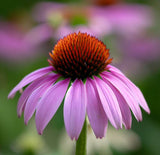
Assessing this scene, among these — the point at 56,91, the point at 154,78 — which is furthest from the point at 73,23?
the point at 56,91

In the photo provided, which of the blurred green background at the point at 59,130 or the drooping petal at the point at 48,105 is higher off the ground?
the drooping petal at the point at 48,105

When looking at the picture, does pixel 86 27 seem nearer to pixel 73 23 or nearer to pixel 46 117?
pixel 73 23

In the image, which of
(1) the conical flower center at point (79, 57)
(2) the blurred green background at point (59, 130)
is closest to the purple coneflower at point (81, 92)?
(1) the conical flower center at point (79, 57)

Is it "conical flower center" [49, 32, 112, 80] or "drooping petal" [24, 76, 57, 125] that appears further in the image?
"conical flower center" [49, 32, 112, 80]

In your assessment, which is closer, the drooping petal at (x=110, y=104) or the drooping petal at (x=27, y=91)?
the drooping petal at (x=110, y=104)

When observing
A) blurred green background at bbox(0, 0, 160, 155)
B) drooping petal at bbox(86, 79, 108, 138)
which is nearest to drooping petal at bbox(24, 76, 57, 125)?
drooping petal at bbox(86, 79, 108, 138)

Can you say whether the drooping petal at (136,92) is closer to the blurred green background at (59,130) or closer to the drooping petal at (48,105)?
the drooping petal at (48,105)

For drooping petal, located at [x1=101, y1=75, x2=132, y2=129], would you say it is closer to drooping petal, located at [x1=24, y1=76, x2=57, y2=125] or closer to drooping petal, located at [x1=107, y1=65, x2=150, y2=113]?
drooping petal, located at [x1=107, y1=65, x2=150, y2=113]

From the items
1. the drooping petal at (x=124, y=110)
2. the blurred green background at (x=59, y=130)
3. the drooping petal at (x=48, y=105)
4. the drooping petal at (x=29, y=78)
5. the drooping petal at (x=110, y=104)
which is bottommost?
the blurred green background at (x=59, y=130)

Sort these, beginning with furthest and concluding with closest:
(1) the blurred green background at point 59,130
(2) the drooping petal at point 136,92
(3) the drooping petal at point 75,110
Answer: (1) the blurred green background at point 59,130 → (2) the drooping petal at point 136,92 → (3) the drooping petal at point 75,110
